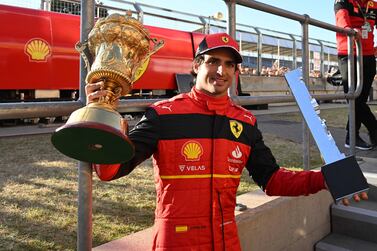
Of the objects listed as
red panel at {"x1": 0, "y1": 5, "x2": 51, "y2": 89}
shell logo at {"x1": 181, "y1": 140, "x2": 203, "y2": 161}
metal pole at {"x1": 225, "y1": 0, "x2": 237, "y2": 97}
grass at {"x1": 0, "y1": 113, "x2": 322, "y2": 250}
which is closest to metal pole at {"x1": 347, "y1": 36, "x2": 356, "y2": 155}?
grass at {"x1": 0, "y1": 113, "x2": 322, "y2": 250}

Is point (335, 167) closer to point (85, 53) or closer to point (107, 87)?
point (107, 87)

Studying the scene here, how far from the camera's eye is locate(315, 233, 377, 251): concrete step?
8.98 ft

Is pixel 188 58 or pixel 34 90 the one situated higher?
pixel 188 58

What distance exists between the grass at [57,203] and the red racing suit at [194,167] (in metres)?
0.83

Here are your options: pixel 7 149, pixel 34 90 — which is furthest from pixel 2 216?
pixel 34 90

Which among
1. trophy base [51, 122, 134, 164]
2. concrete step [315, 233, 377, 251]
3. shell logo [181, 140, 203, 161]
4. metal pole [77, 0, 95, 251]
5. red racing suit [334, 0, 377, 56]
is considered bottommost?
concrete step [315, 233, 377, 251]

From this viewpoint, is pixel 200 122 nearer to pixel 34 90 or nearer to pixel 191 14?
pixel 34 90

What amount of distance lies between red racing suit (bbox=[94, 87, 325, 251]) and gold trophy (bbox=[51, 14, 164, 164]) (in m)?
0.25

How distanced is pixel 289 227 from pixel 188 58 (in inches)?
308

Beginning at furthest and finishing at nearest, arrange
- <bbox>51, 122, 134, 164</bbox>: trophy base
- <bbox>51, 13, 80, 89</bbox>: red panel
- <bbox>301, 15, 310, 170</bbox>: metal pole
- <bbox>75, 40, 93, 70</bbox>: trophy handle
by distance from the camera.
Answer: <bbox>51, 13, 80, 89</bbox>: red panel < <bbox>301, 15, 310, 170</bbox>: metal pole < <bbox>75, 40, 93, 70</bbox>: trophy handle < <bbox>51, 122, 134, 164</bbox>: trophy base

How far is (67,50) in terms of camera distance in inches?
314

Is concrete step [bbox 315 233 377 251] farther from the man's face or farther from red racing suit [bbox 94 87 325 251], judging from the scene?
the man's face

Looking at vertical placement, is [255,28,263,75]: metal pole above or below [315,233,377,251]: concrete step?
above

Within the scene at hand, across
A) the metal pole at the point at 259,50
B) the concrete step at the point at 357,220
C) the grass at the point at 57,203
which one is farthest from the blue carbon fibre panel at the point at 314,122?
the metal pole at the point at 259,50
